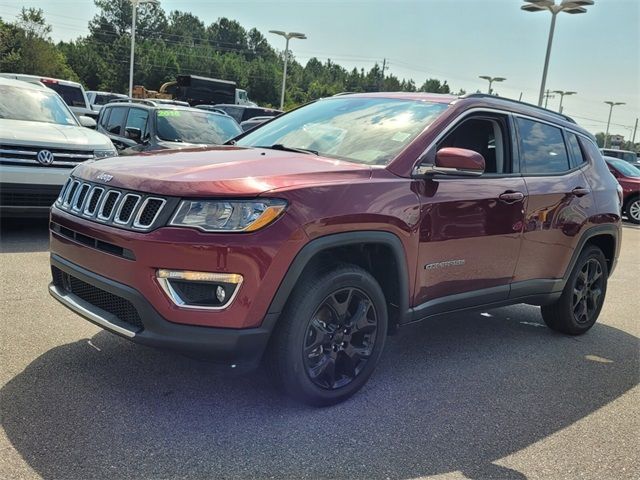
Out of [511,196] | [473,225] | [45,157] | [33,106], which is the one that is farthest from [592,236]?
[33,106]

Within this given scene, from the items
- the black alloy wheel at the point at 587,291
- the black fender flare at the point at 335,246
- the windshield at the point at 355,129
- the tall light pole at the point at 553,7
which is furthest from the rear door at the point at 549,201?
the tall light pole at the point at 553,7

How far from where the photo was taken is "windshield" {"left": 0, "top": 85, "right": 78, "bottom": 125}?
7.59 meters

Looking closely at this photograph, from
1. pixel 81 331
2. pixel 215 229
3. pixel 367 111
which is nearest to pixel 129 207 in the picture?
pixel 215 229

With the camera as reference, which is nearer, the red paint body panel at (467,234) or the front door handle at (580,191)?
the red paint body panel at (467,234)

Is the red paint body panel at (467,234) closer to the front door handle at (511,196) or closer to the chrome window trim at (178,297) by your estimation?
the front door handle at (511,196)

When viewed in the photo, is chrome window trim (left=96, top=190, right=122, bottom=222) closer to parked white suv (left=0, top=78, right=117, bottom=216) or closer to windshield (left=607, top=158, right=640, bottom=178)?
parked white suv (left=0, top=78, right=117, bottom=216)

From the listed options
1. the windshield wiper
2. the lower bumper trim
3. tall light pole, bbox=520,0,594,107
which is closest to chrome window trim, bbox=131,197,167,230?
the lower bumper trim

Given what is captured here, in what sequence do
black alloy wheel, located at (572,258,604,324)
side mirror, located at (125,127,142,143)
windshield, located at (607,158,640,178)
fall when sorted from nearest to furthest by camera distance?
black alloy wheel, located at (572,258,604,324)
side mirror, located at (125,127,142,143)
windshield, located at (607,158,640,178)

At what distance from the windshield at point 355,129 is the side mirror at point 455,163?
0.22 m

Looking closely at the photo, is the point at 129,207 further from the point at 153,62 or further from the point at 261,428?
the point at 153,62

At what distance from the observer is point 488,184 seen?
13.2 ft

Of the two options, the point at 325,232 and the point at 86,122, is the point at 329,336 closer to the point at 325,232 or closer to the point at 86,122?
the point at 325,232

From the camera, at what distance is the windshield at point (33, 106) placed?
7.59 m

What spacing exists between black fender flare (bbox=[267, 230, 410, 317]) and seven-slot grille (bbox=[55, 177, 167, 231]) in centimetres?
69
